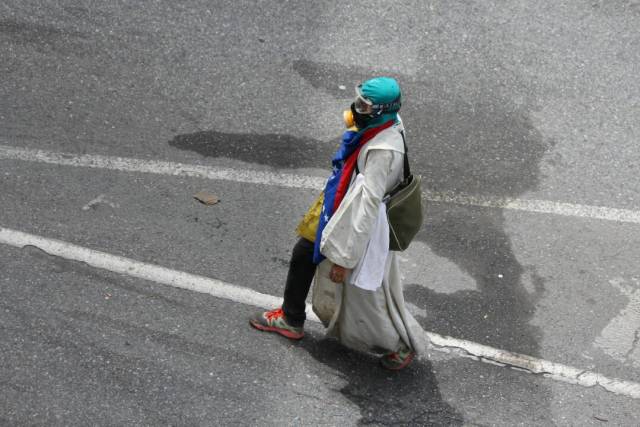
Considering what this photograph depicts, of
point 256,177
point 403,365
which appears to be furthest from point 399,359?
point 256,177

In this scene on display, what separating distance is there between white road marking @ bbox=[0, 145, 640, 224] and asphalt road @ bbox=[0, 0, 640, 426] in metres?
0.07

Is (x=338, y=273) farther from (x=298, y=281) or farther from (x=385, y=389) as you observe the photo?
(x=385, y=389)

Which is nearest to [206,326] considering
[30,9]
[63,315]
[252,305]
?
[252,305]

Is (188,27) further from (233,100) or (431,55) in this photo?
(431,55)

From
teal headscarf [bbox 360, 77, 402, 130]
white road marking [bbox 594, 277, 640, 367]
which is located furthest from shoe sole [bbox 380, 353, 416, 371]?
teal headscarf [bbox 360, 77, 402, 130]

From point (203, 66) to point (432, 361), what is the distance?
350 centimetres

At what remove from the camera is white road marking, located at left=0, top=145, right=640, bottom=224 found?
19.6ft

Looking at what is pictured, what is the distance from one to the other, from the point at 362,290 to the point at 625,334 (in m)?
1.87

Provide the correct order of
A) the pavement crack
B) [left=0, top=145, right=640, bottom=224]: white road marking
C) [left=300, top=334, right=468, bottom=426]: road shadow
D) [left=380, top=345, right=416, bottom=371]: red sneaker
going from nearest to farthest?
[left=300, top=334, right=468, bottom=426]: road shadow → [left=380, top=345, right=416, bottom=371]: red sneaker → the pavement crack → [left=0, top=145, right=640, bottom=224]: white road marking

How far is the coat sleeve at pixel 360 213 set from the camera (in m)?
4.03

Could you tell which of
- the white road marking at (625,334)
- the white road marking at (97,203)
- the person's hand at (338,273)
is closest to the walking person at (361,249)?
the person's hand at (338,273)

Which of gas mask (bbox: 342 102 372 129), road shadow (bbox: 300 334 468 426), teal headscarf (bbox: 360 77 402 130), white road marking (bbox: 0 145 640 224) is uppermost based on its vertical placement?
teal headscarf (bbox: 360 77 402 130)

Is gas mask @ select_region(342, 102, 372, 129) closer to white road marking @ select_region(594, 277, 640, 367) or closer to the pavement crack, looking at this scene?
white road marking @ select_region(594, 277, 640, 367)

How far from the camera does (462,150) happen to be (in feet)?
21.1
